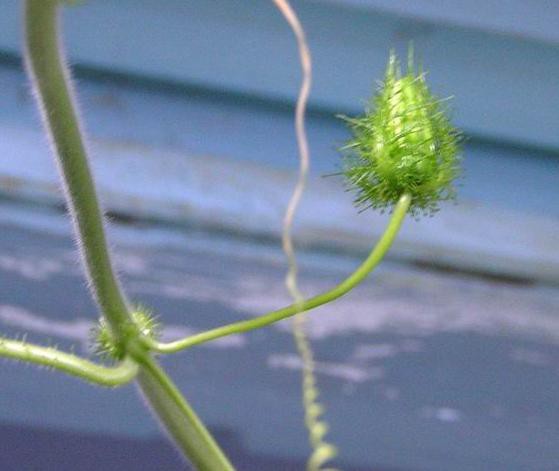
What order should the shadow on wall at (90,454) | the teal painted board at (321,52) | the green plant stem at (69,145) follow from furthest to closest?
the teal painted board at (321,52)
the shadow on wall at (90,454)
the green plant stem at (69,145)

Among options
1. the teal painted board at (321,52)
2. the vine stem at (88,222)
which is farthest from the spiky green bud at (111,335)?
the teal painted board at (321,52)

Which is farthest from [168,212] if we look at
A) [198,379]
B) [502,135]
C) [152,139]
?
[502,135]

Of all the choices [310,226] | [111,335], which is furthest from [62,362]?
[310,226]

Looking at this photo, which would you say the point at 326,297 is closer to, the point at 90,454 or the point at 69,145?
the point at 69,145

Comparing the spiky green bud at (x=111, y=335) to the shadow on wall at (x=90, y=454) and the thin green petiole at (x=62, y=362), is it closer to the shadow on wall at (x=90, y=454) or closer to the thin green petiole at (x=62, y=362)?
the thin green petiole at (x=62, y=362)

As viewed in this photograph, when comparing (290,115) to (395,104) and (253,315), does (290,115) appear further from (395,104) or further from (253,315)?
(395,104)

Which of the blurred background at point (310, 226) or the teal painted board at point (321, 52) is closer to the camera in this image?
the blurred background at point (310, 226)

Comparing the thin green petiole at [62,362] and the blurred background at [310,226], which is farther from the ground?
the blurred background at [310,226]
